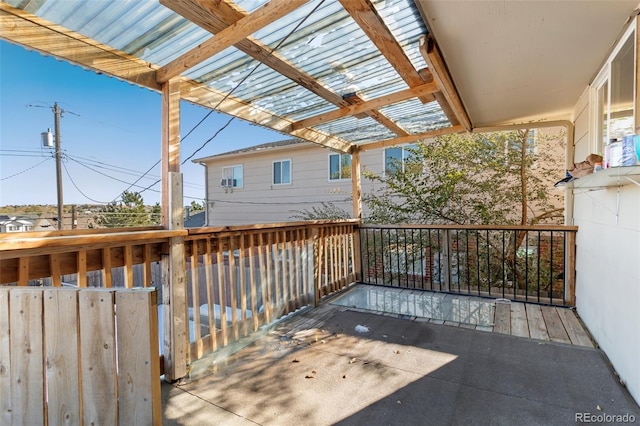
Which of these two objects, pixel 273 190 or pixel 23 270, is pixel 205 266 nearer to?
pixel 23 270

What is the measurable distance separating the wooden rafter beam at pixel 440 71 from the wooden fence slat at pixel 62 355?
8.29ft

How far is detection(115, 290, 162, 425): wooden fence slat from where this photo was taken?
1318 mm

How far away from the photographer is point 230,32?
6.18ft

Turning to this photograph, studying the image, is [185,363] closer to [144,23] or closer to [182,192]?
[182,192]

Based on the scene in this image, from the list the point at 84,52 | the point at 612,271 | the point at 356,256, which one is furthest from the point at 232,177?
the point at 612,271

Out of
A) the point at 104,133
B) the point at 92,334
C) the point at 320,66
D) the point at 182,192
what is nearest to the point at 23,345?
the point at 92,334

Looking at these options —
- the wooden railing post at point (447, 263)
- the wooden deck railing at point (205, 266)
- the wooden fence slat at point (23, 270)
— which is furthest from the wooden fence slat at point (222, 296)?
the wooden railing post at point (447, 263)

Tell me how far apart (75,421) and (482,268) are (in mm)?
5654

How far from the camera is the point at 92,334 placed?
1.33 meters

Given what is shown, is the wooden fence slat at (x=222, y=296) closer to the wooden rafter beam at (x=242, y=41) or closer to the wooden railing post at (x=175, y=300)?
the wooden railing post at (x=175, y=300)

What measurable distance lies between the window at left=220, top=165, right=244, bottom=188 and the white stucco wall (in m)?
8.97

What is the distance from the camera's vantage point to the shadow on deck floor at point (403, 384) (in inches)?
72.4

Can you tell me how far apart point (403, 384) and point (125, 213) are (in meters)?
10.0

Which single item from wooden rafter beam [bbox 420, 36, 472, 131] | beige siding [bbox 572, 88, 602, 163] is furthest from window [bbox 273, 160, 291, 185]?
beige siding [bbox 572, 88, 602, 163]
